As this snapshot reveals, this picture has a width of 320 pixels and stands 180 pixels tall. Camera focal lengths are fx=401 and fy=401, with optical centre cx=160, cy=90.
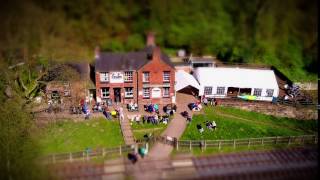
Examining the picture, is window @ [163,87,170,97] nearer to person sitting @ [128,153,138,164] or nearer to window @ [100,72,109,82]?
window @ [100,72,109,82]

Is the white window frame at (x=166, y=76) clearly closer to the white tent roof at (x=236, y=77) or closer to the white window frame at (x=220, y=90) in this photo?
the white tent roof at (x=236, y=77)

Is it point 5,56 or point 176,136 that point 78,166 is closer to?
point 176,136

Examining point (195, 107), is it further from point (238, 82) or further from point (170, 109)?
point (238, 82)

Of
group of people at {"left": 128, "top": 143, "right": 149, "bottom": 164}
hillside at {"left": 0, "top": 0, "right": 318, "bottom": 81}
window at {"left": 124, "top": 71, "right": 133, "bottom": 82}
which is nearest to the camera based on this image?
group of people at {"left": 128, "top": 143, "right": 149, "bottom": 164}

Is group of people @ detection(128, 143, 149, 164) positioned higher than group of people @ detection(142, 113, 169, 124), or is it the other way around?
group of people @ detection(142, 113, 169, 124)

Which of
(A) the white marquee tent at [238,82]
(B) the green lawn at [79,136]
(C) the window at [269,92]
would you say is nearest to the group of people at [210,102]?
(A) the white marquee tent at [238,82]

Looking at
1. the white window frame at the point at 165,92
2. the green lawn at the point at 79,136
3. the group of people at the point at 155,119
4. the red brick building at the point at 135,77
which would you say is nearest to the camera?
the green lawn at the point at 79,136

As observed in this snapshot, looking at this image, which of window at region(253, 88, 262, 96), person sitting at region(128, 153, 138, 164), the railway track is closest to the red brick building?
person sitting at region(128, 153, 138, 164)
